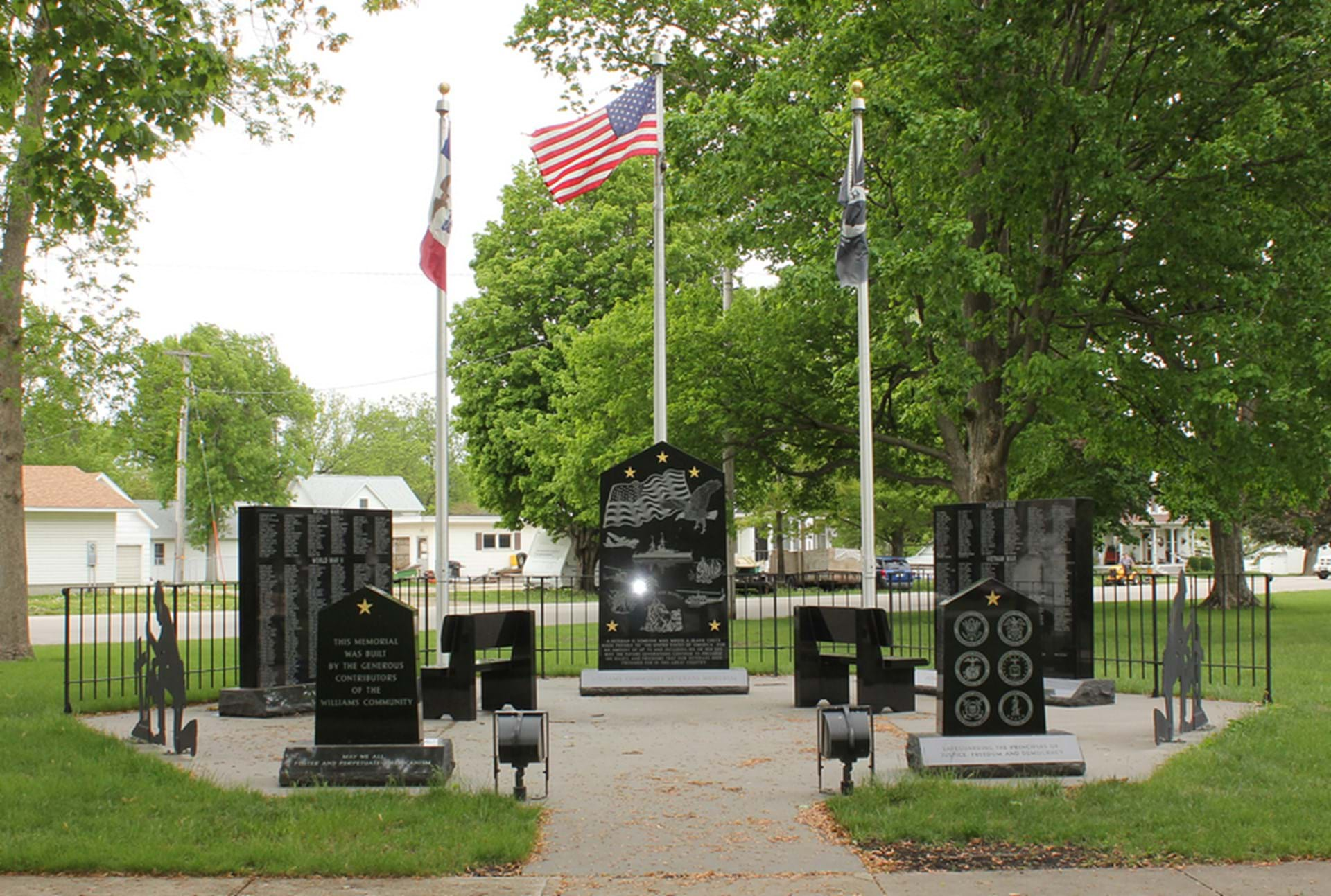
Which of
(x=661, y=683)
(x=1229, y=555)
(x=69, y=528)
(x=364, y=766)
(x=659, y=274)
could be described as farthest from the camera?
(x=69, y=528)

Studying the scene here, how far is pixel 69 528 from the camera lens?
161ft

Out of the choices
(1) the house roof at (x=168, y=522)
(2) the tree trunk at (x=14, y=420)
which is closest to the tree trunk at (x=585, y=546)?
(1) the house roof at (x=168, y=522)

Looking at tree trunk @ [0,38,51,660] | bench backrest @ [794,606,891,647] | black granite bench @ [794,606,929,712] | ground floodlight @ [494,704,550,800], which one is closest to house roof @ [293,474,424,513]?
tree trunk @ [0,38,51,660]

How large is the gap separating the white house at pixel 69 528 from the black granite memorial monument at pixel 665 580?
39.5 metres

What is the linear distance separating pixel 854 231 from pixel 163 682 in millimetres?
8895

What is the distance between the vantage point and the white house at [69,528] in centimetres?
4828

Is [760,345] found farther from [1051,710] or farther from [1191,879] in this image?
[1191,879]

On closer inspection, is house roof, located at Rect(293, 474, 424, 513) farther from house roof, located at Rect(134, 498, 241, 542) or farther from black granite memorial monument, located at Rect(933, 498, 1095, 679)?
black granite memorial monument, located at Rect(933, 498, 1095, 679)

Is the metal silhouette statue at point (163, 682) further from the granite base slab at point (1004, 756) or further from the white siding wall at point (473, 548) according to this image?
the white siding wall at point (473, 548)

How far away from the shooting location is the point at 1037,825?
23.8 ft

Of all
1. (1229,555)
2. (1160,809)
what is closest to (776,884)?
(1160,809)

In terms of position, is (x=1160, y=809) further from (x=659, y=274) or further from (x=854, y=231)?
(x=659, y=274)

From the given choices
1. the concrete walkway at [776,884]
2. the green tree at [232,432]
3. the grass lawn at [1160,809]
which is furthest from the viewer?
the green tree at [232,432]

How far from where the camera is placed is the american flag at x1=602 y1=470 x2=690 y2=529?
48.9 ft
